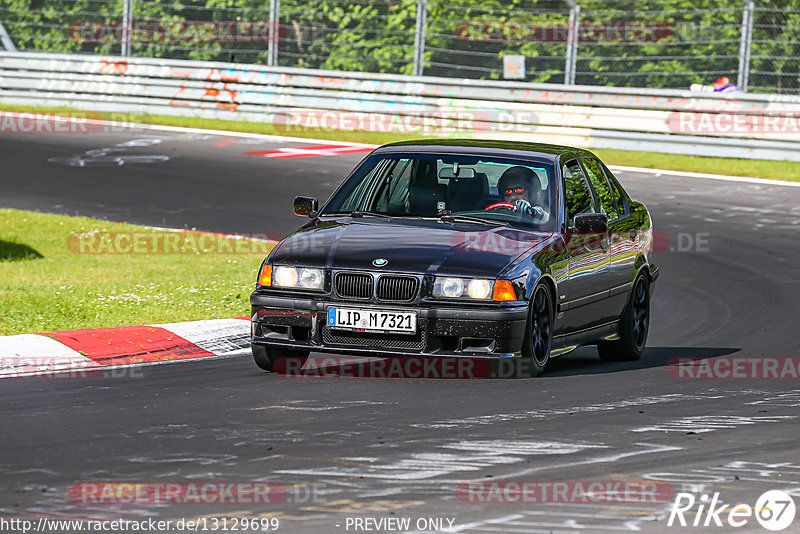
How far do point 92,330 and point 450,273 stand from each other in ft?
10.2

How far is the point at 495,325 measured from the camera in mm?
8727

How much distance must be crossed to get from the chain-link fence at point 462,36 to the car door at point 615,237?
12.7 m

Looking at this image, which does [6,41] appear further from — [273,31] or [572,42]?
[572,42]

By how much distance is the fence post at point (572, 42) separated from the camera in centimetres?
2372

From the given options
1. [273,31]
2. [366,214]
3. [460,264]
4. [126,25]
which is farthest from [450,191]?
[126,25]

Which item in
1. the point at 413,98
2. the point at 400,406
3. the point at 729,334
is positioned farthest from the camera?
the point at 413,98

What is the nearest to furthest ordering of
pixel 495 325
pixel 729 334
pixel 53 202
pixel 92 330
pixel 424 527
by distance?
pixel 424 527
pixel 495 325
pixel 92 330
pixel 729 334
pixel 53 202

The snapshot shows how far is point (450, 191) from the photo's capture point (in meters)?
9.88

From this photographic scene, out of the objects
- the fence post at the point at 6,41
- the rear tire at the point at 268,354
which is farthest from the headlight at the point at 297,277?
the fence post at the point at 6,41

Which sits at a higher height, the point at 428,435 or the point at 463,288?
the point at 463,288

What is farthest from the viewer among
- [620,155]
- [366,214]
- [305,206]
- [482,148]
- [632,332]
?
[620,155]

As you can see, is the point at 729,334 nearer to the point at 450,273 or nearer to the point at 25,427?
the point at 450,273

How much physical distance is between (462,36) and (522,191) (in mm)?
15854

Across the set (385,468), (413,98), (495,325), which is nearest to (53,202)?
(413,98)
